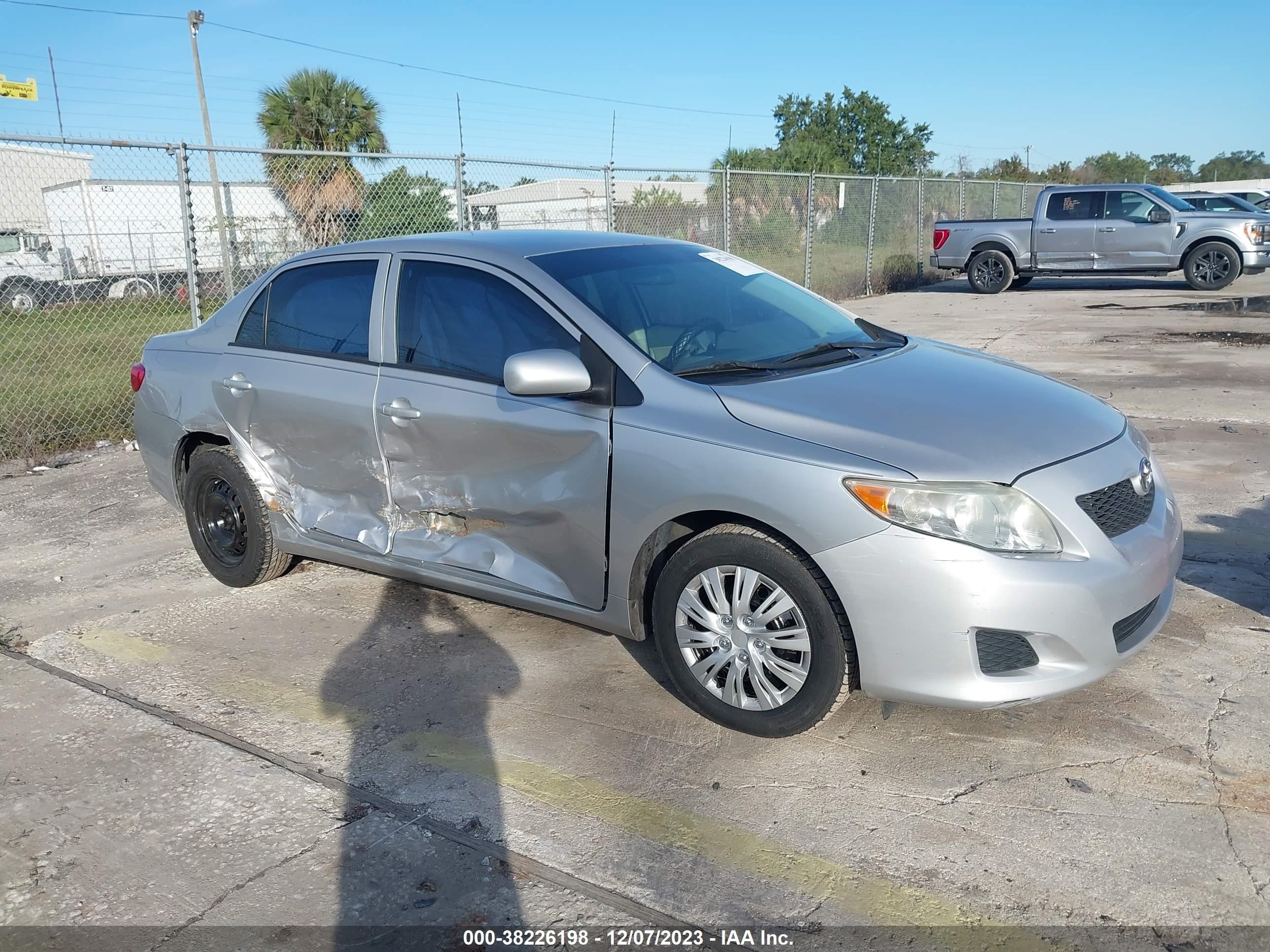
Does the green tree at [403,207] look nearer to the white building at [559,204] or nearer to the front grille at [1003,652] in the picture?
the white building at [559,204]

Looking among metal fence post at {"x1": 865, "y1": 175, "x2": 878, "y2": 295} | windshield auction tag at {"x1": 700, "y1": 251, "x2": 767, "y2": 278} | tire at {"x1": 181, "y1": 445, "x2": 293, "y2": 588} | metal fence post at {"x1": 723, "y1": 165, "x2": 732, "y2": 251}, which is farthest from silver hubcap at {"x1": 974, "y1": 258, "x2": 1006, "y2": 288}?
tire at {"x1": 181, "y1": 445, "x2": 293, "y2": 588}

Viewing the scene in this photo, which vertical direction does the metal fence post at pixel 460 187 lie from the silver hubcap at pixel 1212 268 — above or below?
above

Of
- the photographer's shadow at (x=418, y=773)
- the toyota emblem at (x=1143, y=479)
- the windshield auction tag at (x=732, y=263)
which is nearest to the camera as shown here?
the photographer's shadow at (x=418, y=773)

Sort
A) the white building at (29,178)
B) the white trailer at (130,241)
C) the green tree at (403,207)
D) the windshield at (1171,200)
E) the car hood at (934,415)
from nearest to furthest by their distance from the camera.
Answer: the car hood at (934,415) → the green tree at (403,207) → the white trailer at (130,241) → the windshield at (1171,200) → the white building at (29,178)

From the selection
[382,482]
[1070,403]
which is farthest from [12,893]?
[1070,403]

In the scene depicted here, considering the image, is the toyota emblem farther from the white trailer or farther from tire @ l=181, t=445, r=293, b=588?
the white trailer

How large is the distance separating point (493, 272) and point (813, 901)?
2626 millimetres

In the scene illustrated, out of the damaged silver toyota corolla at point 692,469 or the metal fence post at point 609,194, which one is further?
the metal fence post at point 609,194

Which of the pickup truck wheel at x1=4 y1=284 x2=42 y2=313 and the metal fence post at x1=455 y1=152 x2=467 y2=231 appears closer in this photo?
the metal fence post at x1=455 y1=152 x2=467 y2=231

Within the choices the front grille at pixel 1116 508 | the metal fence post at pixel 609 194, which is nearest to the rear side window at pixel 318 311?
the front grille at pixel 1116 508

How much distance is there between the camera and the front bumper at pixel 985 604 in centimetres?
309

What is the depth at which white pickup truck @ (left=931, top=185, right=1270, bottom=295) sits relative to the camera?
1773cm

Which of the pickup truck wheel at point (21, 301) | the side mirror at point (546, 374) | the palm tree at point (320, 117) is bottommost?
the pickup truck wheel at point (21, 301)

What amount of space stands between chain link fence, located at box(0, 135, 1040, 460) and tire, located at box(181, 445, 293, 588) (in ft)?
12.4
